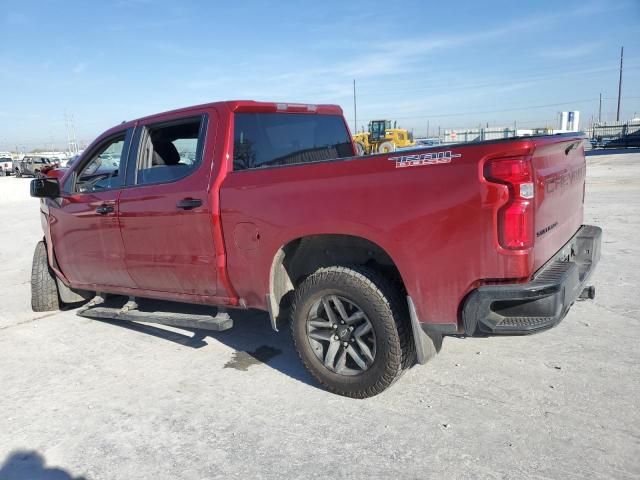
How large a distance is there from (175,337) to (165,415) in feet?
4.86

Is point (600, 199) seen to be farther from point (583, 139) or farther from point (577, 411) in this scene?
point (577, 411)

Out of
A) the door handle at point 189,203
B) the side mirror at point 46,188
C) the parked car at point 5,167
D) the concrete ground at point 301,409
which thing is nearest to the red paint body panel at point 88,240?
the side mirror at point 46,188

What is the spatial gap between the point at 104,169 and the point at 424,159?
3762 mm

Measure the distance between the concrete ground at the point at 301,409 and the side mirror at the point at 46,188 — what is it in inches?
54.5

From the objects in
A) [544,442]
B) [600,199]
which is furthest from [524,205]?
[600,199]

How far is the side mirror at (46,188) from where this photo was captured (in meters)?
4.83

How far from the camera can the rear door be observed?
3.75 meters

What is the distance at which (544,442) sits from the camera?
8.93 ft

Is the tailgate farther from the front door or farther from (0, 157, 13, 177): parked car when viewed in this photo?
(0, 157, 13, 177): parked car

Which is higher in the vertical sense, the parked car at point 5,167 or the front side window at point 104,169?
the front side window at point 104,169

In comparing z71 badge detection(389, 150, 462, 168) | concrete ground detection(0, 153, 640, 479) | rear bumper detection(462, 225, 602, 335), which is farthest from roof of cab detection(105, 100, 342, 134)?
rear bumper detection(462, 225, 602, 335)

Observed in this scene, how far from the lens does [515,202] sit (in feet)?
8.34

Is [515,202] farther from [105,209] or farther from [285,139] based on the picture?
[105,209]

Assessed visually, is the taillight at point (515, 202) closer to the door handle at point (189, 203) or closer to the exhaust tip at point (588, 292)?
the exhaust tip at point (588, 292)
